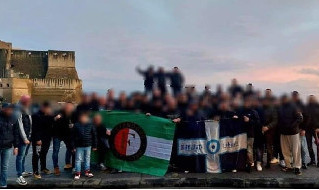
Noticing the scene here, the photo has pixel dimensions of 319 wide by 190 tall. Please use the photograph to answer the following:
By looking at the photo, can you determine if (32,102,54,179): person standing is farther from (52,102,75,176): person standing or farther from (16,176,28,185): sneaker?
(16,176,28,185): sneaker

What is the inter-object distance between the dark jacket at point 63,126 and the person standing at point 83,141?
577 millimetres

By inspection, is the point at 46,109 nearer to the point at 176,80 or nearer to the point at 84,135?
the point at 84,135

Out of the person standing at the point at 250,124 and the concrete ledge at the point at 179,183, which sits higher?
the person standing at the point at 250,124

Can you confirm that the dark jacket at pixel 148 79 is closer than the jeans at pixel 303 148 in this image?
No

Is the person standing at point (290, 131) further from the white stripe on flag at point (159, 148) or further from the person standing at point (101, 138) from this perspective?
the person standing at point (101, 138)

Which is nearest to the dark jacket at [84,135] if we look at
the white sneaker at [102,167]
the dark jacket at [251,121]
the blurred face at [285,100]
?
the white sneaker at [102,167]

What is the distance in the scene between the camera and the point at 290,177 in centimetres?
848

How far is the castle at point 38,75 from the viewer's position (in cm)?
7719

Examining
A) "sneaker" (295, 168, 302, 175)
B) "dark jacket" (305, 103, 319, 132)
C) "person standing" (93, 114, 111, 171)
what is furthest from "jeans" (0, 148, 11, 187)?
"dark jacket" (305, 103, 319, 132)

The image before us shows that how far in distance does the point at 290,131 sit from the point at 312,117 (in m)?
1.31

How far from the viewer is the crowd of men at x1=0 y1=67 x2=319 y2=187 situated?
8688mm

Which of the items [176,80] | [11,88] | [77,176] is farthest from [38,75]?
[77,176]

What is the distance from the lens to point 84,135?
8.71 meters

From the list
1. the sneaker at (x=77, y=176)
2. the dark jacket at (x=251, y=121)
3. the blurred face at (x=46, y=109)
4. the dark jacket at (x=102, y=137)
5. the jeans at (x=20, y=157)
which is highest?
the blurred face at (x=46, y=109)
